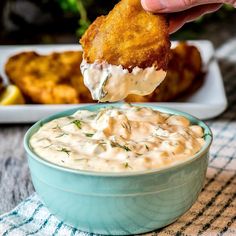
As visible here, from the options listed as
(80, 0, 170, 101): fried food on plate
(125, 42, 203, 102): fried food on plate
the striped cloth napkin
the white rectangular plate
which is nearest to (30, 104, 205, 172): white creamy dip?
(80, 0, 170, 101): fried food on plate

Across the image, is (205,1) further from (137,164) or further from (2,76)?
(2,76)

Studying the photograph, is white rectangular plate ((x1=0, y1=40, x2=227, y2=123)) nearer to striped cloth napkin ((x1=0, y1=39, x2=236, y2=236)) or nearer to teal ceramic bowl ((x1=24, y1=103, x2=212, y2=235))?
striped cloth napkin ((x1=0, y1=39, x2=236, y2=236))

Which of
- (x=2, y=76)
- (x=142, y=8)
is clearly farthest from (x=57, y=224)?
(x=2, y=76)

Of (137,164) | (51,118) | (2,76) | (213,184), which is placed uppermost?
(137,164)

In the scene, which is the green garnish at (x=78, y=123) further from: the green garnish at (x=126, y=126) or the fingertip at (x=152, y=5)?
the fingertip at (x=152, y=5)

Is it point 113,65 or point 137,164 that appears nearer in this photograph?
point 137,164

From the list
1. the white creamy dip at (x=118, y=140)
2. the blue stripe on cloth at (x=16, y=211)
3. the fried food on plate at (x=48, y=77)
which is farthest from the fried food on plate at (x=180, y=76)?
the blue stripe on cloth at (x=16, y=211)
